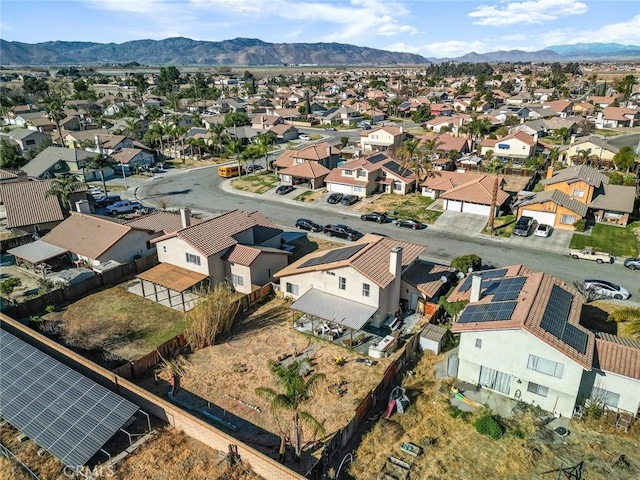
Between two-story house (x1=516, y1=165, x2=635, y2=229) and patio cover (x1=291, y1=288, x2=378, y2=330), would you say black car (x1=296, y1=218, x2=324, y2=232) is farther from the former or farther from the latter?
two-story house (x1=516, y1=165, x2=635, y2=229)

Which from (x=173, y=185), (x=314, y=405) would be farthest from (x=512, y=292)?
(x=173, y=185)

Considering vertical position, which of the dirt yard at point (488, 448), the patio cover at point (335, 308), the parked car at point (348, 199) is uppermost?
the patio cover at point (335, 308)

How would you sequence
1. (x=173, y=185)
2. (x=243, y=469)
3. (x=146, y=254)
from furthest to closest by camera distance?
(x=173, y=185), (x=146, y=254), (x=243, y=469)

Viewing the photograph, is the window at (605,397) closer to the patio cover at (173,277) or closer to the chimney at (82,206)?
the patio cover at (173,277)

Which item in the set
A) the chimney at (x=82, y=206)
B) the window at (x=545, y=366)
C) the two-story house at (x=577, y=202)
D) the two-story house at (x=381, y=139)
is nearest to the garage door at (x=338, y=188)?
the two-story house at (x=577, y=202)

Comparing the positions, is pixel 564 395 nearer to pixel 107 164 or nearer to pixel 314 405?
pixel 314 405

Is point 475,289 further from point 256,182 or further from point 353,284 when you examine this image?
point 256,182
